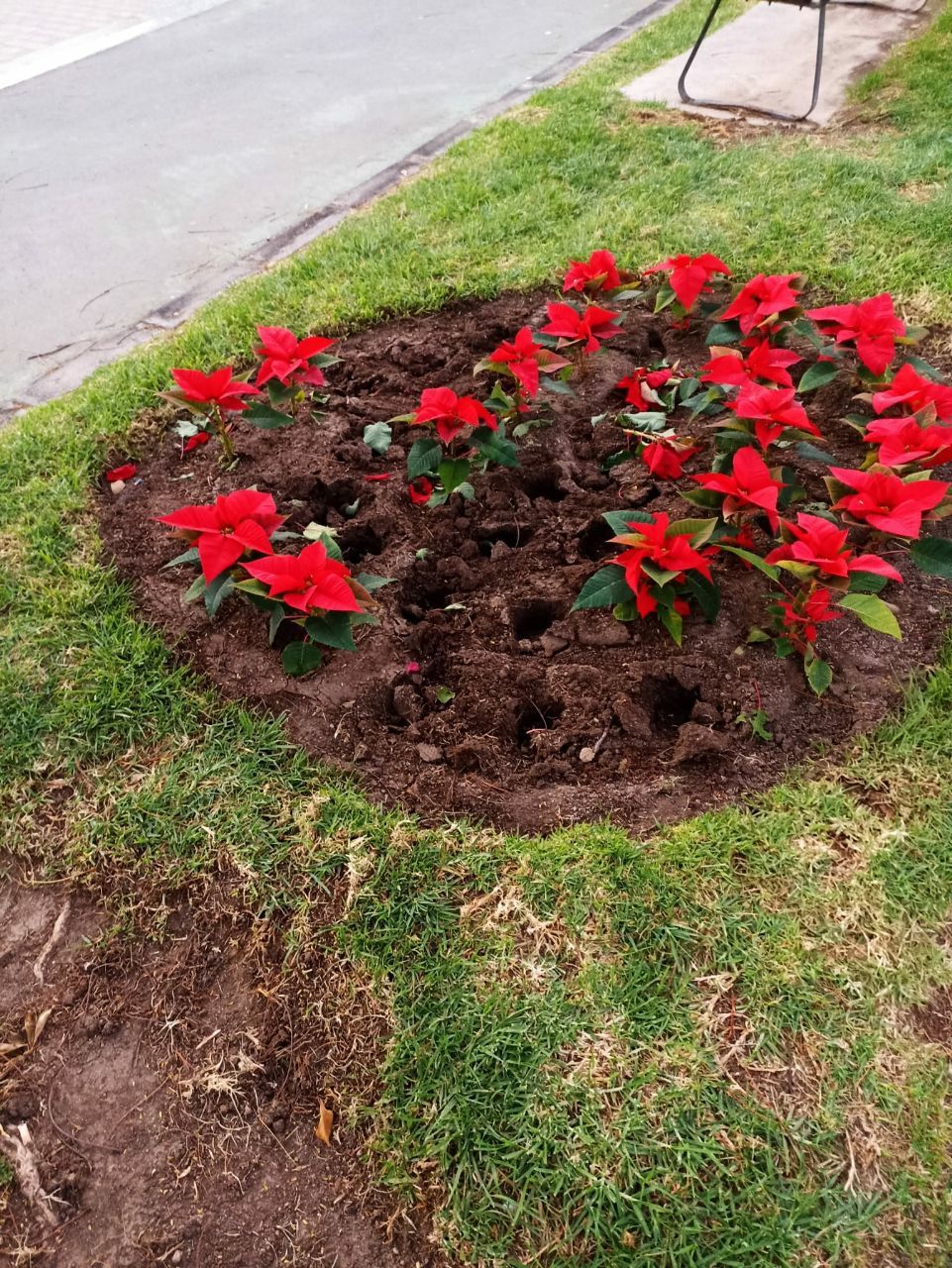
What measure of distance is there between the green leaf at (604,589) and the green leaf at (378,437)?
2.94 feet

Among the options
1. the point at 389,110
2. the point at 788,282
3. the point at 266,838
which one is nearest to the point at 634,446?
the point at 788,282

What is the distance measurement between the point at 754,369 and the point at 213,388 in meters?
1.48

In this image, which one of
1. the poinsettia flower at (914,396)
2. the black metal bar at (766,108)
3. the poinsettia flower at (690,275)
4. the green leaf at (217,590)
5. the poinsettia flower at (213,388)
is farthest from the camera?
the black metal bar at (766,108)

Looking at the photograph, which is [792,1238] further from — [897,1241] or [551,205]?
[551,205]

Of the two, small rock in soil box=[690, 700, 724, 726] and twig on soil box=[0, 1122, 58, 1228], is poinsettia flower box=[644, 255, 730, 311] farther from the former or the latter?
twig on soil box=[0, 1122, 58, 1228]

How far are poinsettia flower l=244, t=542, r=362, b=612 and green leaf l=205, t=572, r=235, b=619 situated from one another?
0.16 metres

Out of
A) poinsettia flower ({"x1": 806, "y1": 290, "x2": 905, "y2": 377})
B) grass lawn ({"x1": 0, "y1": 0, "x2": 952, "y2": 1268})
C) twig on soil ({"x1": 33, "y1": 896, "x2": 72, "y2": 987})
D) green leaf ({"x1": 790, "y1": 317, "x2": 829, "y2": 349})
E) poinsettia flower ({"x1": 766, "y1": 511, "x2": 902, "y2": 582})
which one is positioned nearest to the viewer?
grass lawn ({"x1": 0, "y1": 0, "x2": 952, "y2": 1268})

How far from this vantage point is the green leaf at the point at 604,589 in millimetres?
2096

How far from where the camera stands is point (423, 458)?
244cm

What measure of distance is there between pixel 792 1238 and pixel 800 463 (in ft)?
6.17

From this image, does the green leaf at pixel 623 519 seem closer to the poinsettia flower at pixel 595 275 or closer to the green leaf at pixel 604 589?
the green leaf at pixel 604 589

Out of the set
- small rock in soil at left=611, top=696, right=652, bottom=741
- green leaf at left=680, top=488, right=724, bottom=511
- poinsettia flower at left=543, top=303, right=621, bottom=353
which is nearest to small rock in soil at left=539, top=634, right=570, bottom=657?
small rock in soil at left=611, top=696, right=652, bottom=741

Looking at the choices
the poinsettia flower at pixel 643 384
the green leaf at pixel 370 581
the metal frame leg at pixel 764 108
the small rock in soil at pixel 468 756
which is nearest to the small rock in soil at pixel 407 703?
the small rock in soil at pixel 468 756

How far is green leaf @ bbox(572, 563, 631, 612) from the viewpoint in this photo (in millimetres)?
2096
